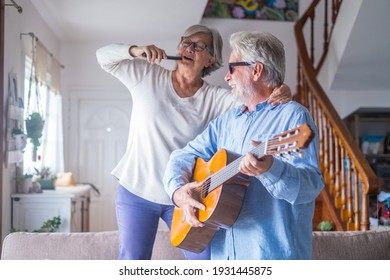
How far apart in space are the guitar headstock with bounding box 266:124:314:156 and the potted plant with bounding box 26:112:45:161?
758 mm

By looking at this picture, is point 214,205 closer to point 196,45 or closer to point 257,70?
point 257,70

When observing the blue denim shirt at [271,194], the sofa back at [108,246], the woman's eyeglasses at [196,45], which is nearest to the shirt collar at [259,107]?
the blue denim shirt at [271,194]

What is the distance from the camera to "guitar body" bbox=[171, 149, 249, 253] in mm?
811

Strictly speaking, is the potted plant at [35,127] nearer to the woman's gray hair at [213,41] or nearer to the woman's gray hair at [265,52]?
the woman's gray hair at [213,41]

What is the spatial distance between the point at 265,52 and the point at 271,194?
0.27 m

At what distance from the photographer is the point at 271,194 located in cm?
80

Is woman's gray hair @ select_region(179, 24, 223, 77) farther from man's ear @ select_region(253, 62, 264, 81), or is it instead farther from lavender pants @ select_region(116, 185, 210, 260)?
lavender pants @ select_region(116, 185, 210, 260)

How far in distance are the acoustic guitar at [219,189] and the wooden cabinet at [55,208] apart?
16.0 inches

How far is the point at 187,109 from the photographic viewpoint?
3.40ft

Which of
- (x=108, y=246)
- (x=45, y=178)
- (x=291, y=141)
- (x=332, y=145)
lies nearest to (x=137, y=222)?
(x=108, y=246)

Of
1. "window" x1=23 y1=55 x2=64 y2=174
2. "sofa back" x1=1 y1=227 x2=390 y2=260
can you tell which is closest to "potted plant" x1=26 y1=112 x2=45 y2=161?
"window" x1=23 y1=55 x2=64 y2=174

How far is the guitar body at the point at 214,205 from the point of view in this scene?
811mm

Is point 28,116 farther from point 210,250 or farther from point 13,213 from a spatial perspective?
point 210,250
